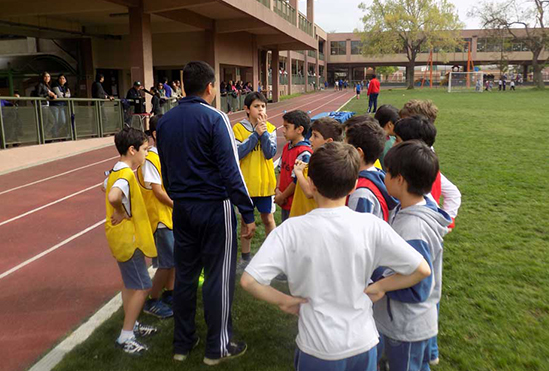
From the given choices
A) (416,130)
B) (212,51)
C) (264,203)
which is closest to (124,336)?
(264,203)

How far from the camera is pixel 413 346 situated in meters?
2.34

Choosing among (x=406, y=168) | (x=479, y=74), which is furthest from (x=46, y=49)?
(x=479, y=74)

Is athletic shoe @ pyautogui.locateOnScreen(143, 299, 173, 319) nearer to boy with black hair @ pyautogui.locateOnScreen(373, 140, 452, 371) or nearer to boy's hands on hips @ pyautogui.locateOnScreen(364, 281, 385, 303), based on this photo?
boy with black hair @ pyautogui.locateOnScreen(373, 140, 452, 371)

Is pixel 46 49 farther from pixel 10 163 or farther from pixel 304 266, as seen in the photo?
pixel 304 266

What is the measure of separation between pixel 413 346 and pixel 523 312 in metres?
2.09

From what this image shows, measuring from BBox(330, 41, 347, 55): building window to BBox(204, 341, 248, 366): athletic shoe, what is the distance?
83.0 metres

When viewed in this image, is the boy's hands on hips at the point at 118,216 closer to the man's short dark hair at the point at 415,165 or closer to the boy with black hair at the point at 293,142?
the boy with black hair at the point at 293,142

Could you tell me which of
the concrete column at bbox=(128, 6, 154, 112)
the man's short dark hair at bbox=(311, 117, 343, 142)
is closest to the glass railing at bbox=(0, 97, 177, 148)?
the concrete column at bbox=(128, 6, 154, 112)

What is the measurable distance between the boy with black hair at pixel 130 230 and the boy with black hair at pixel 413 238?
181 centimetres

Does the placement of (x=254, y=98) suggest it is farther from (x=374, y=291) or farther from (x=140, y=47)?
(x=140, y=47)

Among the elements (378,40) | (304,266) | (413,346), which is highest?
(378,40)

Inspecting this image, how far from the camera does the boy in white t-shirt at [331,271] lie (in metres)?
1.91

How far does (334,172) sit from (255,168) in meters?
2.54

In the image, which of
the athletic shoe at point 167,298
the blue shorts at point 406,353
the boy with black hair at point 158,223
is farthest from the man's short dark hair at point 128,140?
the blue shorts at point 406,353
